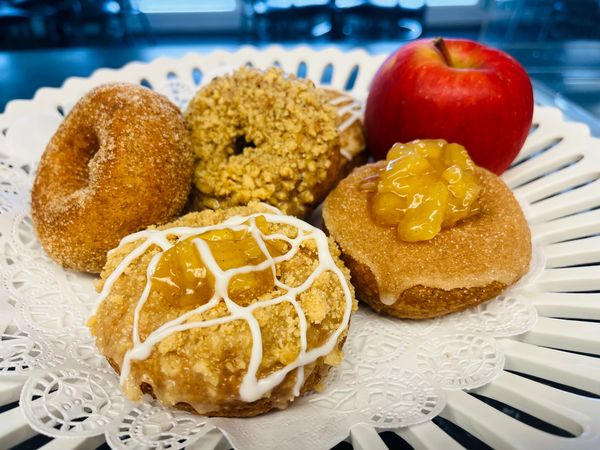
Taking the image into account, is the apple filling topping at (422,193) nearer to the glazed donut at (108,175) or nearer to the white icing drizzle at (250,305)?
the white icing drizzle at (250,305)

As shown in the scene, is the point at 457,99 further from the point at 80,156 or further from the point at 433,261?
the point at 80,156

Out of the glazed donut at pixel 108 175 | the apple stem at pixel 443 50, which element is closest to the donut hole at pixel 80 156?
the glazed donut at pixel 108 175

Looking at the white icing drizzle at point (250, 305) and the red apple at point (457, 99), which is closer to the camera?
A: the white icing drizzle at point (250, 305)

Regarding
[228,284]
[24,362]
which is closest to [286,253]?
[228,284]

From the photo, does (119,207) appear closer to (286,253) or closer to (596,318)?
(286,253)

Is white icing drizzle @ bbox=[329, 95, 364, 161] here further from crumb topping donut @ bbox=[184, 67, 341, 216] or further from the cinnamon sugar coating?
the cinnamon sugar coating

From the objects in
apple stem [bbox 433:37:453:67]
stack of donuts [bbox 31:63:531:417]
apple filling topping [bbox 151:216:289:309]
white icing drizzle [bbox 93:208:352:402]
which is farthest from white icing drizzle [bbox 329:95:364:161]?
apple filling topping [bbox 151:216:289:309]

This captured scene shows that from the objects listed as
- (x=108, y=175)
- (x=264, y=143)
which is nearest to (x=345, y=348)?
(x=264, y=143)
